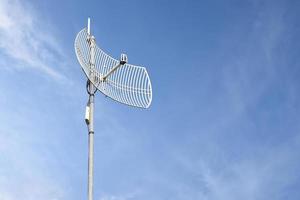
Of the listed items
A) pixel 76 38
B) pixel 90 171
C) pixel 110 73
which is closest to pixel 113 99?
pixel 110 73

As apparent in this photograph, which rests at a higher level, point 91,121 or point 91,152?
point 91,121

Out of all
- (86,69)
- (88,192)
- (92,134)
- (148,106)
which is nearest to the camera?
(88,192)

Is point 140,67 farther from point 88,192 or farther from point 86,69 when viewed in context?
point 88,192

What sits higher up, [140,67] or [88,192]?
[140,67]

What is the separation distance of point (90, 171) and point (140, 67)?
16.7 ft

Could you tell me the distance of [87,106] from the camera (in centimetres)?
1662

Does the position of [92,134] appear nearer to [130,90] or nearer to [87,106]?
[87,106]

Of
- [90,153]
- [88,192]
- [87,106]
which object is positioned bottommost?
[88,192]

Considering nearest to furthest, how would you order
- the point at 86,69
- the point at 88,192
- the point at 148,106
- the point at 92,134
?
the point at 88,192 < the point at 92,134 < the point at 86,69 < the point at 148,106

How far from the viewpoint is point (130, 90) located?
18.7 metres

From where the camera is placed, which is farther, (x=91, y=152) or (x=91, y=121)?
(x=91, y=121)

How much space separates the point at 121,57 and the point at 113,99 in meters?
1.28

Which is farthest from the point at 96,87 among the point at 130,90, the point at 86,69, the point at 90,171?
the point at 90,171

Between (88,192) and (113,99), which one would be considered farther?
(113,99)
